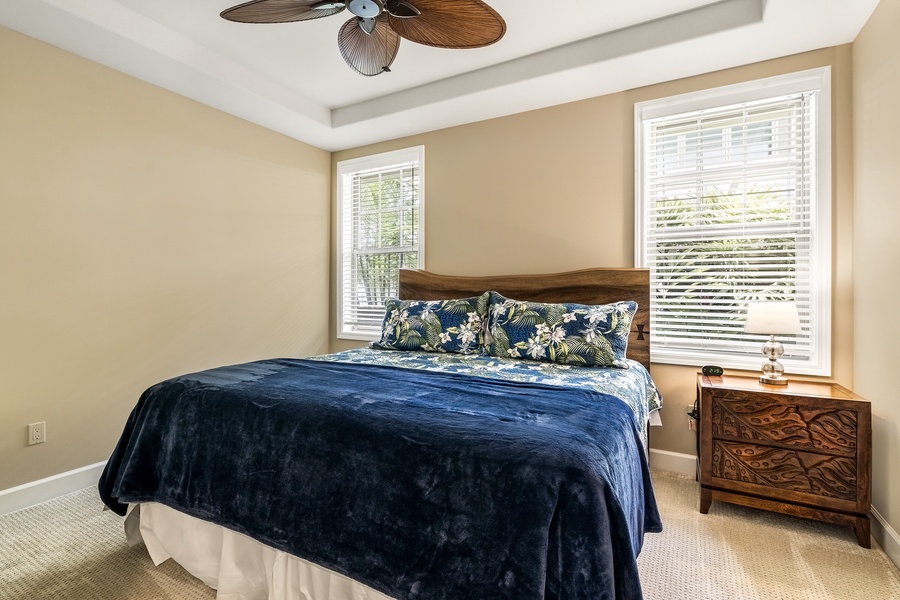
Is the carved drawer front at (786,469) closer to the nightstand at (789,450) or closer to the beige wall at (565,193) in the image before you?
the nightstand at (789,450)

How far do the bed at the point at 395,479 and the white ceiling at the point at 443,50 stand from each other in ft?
5.97

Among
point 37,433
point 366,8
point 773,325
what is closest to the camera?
point 366,8

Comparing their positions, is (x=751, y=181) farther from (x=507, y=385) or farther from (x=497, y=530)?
(x=497, y=530)


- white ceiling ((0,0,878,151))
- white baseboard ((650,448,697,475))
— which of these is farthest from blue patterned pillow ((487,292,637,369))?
white ceiling ((0,0,878,151))

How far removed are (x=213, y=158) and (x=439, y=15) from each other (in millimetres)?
2353

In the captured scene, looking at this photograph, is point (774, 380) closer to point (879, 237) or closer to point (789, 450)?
point (789, 450)

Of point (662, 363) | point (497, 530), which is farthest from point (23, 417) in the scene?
point (662, 363)

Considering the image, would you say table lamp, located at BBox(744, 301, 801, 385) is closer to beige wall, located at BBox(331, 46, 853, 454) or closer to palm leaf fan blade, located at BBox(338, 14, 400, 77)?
beige wall, located at BBox(331, 46, 853, 454)

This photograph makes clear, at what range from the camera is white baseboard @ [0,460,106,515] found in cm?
236

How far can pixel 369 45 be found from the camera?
2.15 m

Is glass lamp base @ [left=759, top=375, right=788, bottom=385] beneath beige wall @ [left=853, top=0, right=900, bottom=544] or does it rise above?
beneath

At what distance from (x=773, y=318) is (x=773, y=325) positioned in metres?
0.04

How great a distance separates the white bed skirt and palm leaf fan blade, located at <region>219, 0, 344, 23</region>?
2.09 meters

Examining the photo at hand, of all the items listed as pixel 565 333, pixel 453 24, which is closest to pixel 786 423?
pixel 565 333
